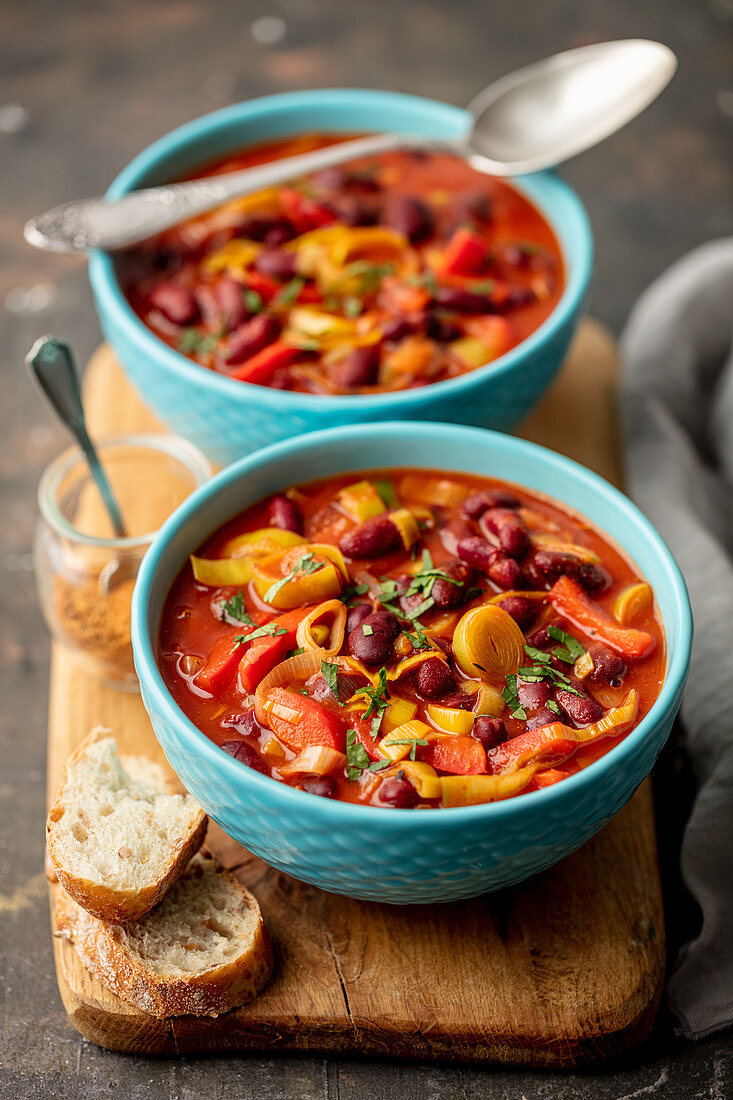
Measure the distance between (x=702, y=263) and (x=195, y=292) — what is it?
1639 millimetres

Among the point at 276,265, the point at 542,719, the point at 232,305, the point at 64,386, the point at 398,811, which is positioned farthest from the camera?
the point at 276,265

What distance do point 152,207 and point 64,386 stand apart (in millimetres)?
818

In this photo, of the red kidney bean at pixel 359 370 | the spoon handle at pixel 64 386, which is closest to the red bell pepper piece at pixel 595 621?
the red kidney bean at pixel 359 370

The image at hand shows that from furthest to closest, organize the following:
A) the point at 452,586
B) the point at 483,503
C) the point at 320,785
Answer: the point at 483,503, the point at 452,586, the point at 320,785

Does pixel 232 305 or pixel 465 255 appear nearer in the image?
pixel 232 305

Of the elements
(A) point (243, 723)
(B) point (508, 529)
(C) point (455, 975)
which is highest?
(B) point (508, 529)

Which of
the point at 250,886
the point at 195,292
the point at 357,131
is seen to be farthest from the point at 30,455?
the point at 250,886

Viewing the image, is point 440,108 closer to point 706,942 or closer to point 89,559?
point 89,559

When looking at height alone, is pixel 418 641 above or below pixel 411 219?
below

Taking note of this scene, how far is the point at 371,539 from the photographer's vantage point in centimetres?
256

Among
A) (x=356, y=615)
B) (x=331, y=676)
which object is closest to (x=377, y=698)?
(x=331, y=676)

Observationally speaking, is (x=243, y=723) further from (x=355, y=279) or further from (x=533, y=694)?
(x=355, y=279)

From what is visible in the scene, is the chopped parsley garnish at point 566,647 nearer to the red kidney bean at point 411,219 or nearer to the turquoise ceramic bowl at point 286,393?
the turquoise ceramic bowl at point 286,393

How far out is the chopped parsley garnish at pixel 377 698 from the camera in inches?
89.3
